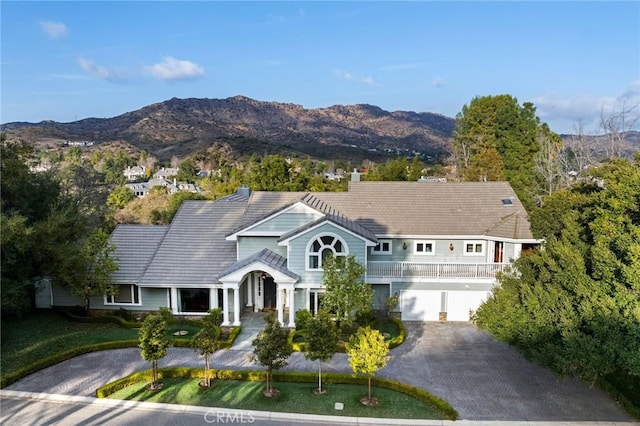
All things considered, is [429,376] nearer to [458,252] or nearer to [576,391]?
[576,391]

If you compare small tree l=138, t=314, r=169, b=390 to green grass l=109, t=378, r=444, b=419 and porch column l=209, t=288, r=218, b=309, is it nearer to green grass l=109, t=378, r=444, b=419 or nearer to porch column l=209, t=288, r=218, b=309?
green grass l=109, t=378, r=444, b=419

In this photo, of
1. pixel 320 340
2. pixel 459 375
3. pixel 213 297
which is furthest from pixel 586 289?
pixel 213 297

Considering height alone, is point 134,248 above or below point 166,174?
below

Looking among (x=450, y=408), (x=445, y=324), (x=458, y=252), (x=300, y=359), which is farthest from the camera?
(x=458, y=252)

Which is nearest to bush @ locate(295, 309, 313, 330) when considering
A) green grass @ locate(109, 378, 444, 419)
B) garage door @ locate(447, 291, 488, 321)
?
green grass @ locate(109, 378, 444, 419)

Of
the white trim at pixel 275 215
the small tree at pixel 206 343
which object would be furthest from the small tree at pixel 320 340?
the white trim at pixel 275 215

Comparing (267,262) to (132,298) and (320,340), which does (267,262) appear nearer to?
(320,340)

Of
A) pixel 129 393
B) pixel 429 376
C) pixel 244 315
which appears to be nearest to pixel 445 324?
pixel 429 376
